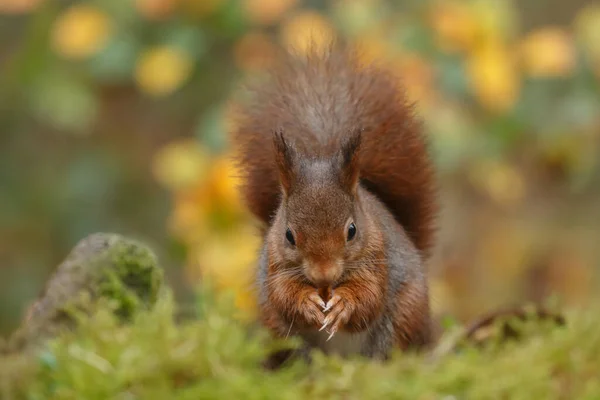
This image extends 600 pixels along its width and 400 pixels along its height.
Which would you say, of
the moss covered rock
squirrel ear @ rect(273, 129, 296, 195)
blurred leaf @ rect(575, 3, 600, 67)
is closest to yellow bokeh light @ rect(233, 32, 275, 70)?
blurred leaf @ rect(575, 3, 600, 67)

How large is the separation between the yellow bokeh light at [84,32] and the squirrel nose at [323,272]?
2.66m

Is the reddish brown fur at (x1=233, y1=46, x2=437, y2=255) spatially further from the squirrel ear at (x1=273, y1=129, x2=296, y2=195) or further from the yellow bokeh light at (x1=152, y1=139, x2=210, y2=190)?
the yellow bokeh light at (x1=152, y1=139, x2=210, y2=190)

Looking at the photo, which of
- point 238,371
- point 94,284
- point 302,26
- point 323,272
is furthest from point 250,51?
point 238,371

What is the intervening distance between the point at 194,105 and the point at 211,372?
3.86 meters

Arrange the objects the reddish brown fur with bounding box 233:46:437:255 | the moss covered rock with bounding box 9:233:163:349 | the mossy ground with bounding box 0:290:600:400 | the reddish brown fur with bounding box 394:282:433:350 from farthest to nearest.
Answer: the reddish brown fur with bounding box 233:46:437:255
the reddish brown fur with bounding box 394:282:433:350
the moss covered rock with bounding box 9:233:163:349
the mossy ground with bounding box 0:290:600:400

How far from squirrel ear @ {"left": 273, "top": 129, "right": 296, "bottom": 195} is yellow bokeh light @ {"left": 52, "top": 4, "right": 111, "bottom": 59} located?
8.19ft

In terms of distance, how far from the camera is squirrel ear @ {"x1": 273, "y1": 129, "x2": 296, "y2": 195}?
1.98 metres

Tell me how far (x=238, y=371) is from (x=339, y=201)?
26.0 inches

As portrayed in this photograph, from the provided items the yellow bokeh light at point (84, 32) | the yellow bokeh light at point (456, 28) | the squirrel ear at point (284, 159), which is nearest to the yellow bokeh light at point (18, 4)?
the yellow bokeh light at point (84, 32)

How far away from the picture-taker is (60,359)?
4.57 ft

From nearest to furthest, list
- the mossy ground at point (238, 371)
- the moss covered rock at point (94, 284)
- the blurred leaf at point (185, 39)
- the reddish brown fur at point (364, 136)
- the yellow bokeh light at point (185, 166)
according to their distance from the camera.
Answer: the mossy ground at point (238, 371) < the moss covered rock at point (94, 284) < the reddish brown fur at point (364, 136) < the yellow bokeh light at point (185, 166) < the blurred leaf at point (185, 39)

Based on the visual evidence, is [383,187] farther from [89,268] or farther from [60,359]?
[60,359]

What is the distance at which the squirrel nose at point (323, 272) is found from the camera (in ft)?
6.36

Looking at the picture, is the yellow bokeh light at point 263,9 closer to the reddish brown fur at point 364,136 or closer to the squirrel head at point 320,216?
the reddish brown fur at point 364,136
